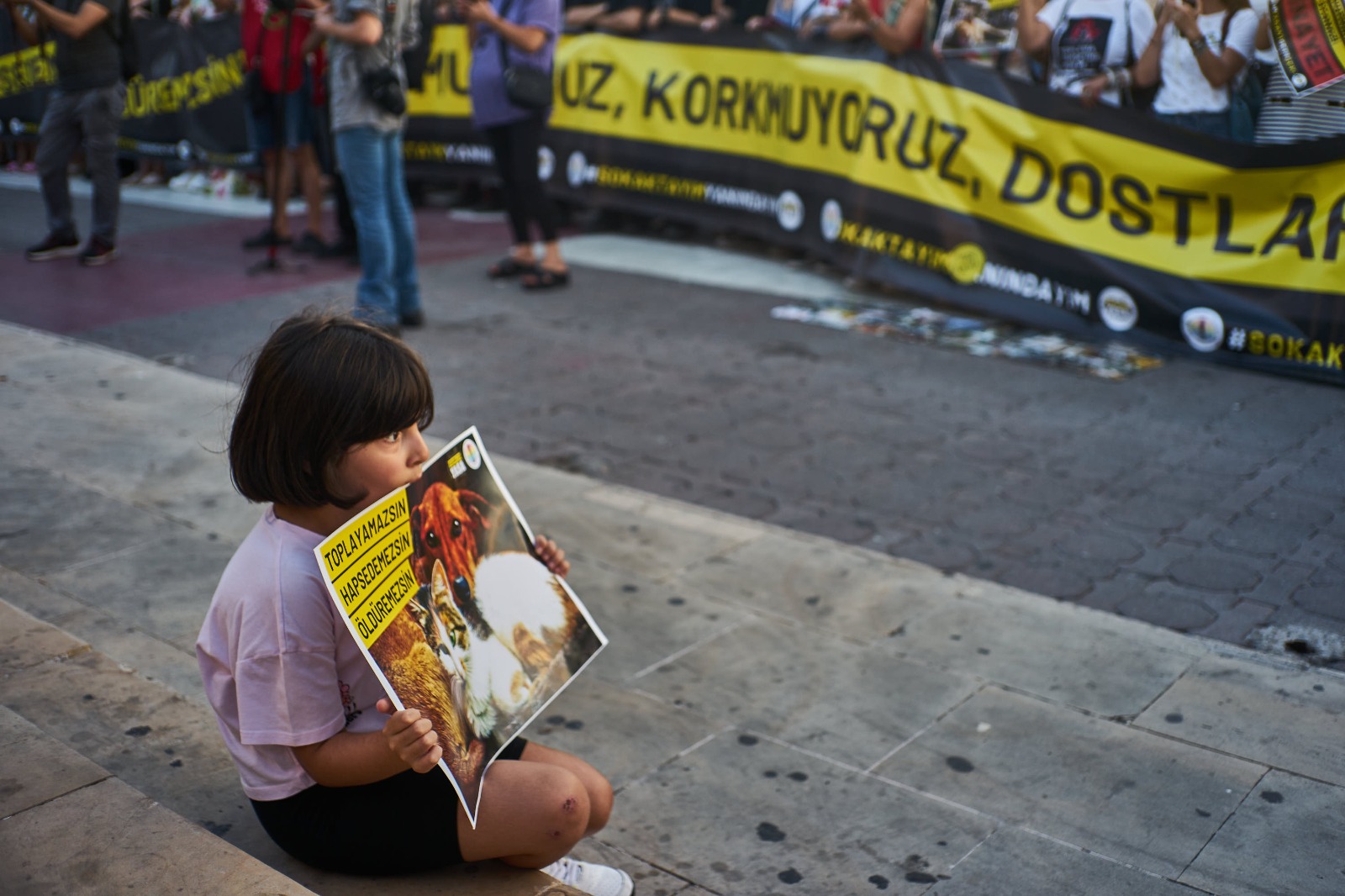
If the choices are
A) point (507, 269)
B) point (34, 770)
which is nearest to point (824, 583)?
point (34, 770)

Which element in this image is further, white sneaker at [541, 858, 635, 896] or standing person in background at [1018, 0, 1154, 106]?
standing person in background at [1018, 0, 1154, 106]

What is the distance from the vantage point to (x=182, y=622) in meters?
3.65

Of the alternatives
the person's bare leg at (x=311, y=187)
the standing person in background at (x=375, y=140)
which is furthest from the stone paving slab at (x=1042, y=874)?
the person's bare leg at (x=311, y=187)

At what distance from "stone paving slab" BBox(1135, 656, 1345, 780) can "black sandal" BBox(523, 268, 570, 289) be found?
544cm

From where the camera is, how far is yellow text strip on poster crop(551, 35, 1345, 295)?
6.20 meters

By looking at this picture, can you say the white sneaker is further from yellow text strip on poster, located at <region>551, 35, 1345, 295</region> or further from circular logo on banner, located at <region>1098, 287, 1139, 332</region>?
circular logo on banner, located at <region>1098, 287, 1139, 332</region>

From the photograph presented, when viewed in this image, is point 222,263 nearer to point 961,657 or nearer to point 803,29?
point 803,29

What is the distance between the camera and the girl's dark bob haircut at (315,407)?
2.10m

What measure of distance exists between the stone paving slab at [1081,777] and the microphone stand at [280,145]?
6786mm

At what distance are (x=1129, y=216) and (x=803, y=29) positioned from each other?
9.27 ft

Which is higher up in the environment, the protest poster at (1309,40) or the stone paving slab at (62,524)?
the protest poster at (1309,40)

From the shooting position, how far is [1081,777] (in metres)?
3.02

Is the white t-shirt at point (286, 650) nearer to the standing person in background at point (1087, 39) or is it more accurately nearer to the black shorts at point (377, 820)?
the black shorts at point (377, 820)

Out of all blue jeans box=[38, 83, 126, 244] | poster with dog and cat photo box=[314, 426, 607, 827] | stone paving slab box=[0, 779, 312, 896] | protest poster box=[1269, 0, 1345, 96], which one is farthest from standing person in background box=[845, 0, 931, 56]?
stone paving slab box=[0, 779, 312, 896]
